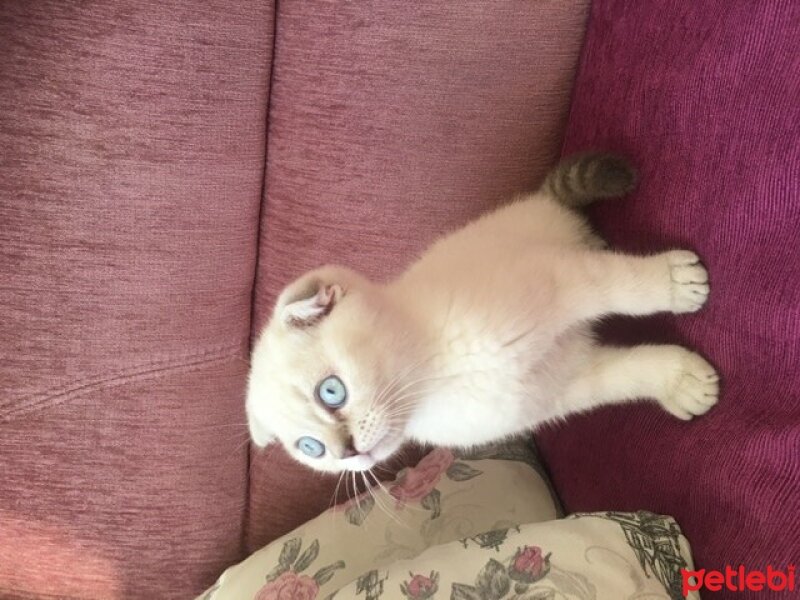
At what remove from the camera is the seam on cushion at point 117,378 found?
1.33m

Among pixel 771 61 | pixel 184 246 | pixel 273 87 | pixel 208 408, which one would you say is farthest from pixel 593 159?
pixel 208 408

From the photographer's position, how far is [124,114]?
1.20 m

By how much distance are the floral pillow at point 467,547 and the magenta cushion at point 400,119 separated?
1.55 feet

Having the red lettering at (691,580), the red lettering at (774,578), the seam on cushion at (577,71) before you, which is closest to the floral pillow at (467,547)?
the red lettering at (691,580)

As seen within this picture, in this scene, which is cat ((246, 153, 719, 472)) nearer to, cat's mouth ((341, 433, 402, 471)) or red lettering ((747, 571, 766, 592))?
cat's mouth ((341, 433, 402, 471))

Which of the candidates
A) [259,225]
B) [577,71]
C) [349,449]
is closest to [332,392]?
[349,449]

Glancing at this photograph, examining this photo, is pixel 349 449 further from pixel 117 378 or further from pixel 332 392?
pixel 117 378

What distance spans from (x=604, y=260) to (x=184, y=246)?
0.81 metres

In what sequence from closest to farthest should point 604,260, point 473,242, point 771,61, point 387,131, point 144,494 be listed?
point 771,61 → point 604,260 → point 473,242 → point 387,131 → point 144,494

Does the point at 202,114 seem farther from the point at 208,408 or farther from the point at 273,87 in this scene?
the point at 208,408

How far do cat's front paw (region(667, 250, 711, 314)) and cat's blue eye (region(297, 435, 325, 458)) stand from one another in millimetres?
563

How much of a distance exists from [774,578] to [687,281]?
40 cm

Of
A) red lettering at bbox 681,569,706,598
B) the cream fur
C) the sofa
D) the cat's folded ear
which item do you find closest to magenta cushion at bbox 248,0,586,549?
the sofa

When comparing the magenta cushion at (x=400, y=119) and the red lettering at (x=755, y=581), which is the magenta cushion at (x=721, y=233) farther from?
the magenta cushion at (x=400, y=119)
